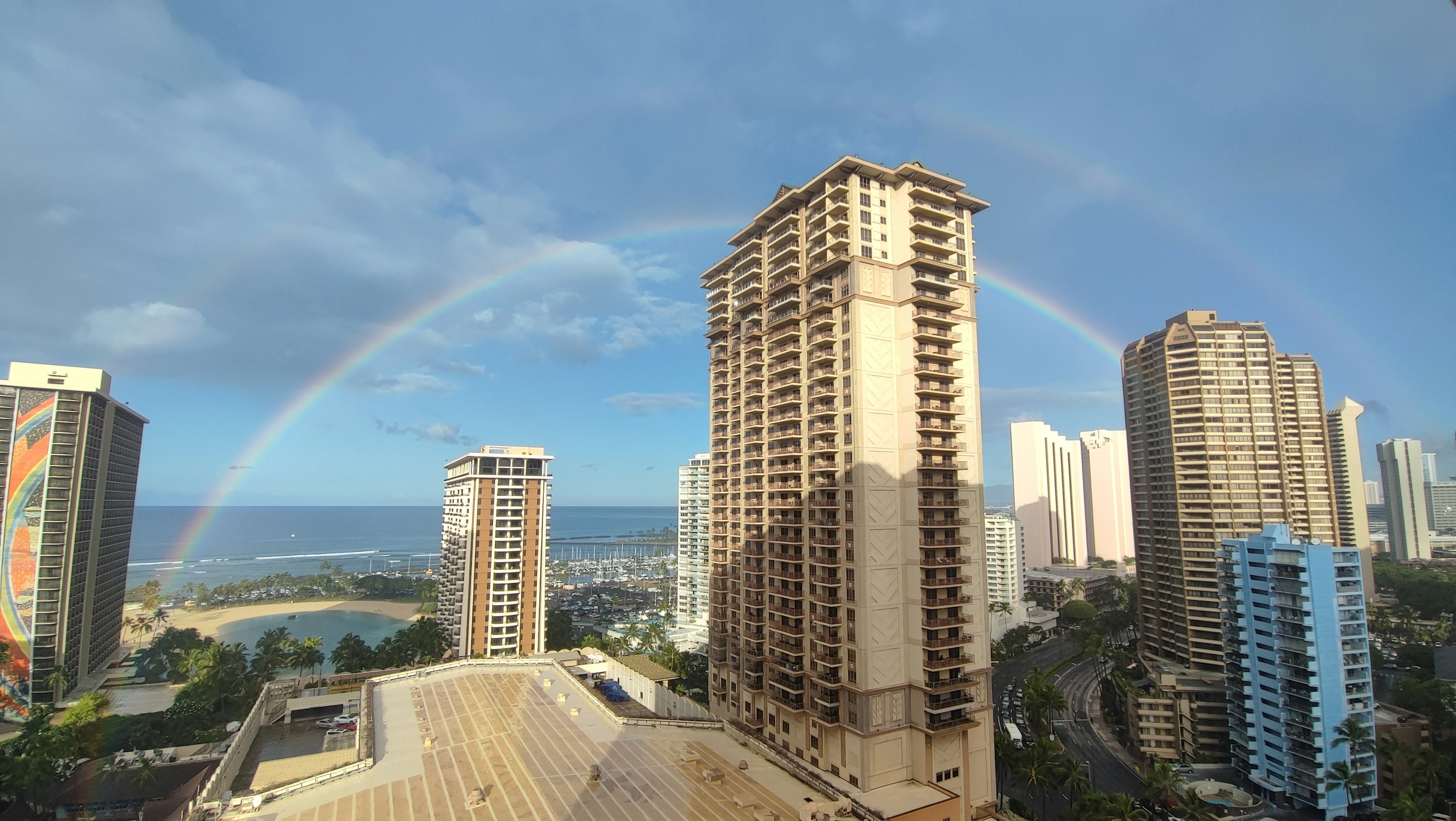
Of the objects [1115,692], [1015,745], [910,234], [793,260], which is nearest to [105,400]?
[793,260]

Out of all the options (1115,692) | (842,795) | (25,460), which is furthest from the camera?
(1115,692)

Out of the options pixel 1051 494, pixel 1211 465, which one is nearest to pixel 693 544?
pixel 1211 465

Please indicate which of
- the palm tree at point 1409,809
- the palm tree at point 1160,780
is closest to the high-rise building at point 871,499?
the palm tree at point 1160,780

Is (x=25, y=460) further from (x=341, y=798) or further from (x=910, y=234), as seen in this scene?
(x=910, y=234)

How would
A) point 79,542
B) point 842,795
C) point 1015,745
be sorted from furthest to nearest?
1. point 79,542
2. point 1015,745
3. point 842,795

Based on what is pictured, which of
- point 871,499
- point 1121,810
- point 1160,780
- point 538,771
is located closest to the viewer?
point 538,771

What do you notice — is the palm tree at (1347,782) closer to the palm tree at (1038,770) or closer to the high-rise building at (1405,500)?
the palm tree at (1038,770)

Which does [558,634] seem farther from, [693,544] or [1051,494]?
[1051,494]
